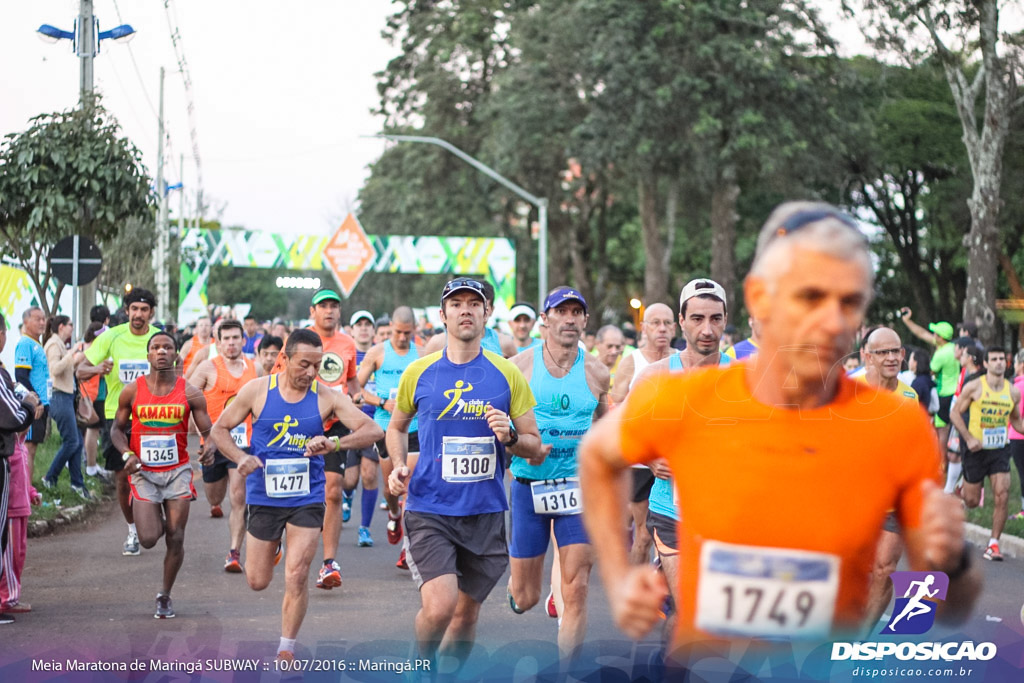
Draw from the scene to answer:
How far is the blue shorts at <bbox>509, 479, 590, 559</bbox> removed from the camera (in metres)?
6.87

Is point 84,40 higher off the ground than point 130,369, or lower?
higher

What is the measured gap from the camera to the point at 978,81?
2252 centimetres

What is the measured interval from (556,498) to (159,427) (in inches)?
129

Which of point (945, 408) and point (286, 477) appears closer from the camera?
point (286, 477)

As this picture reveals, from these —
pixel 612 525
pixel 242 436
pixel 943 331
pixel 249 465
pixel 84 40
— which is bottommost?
pixel 242 436

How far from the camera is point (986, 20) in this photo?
21750mm

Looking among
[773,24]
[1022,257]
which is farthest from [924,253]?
[773,24]

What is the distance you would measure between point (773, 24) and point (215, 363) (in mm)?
22204

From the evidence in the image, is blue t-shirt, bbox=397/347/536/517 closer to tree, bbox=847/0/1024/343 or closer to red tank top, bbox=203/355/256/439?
red tank top, bbox=203/355/256/439

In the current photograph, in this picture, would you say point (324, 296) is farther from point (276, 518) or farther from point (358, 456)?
point (276, 518)

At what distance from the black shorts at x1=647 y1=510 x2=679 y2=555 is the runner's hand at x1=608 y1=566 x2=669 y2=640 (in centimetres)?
380

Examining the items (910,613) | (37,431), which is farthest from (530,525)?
(37,431)

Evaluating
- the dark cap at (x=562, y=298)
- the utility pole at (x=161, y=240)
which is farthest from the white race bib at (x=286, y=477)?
the utility pole at (x=161, y=240)

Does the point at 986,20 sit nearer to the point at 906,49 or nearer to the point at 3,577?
the point at 906,49
